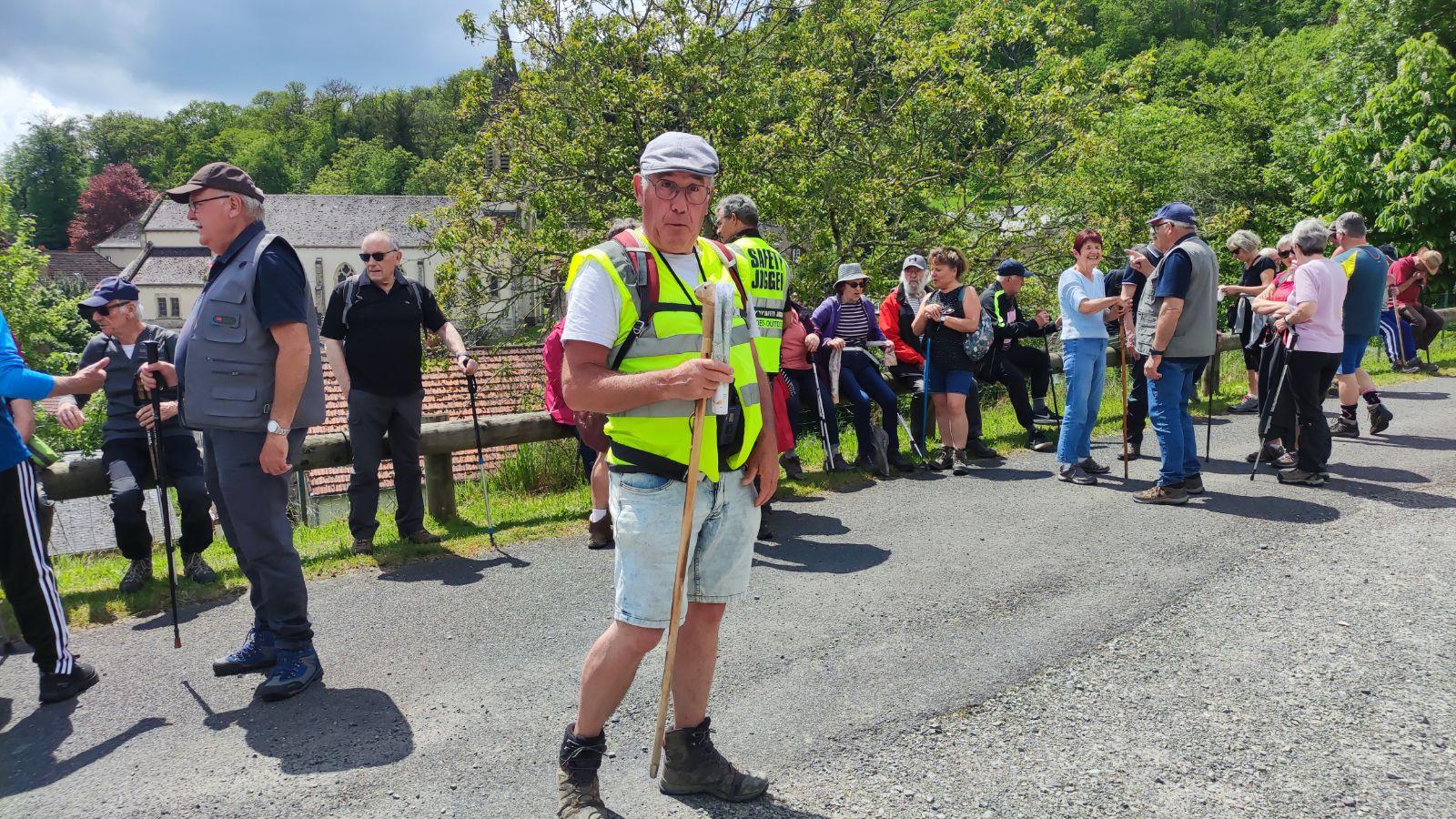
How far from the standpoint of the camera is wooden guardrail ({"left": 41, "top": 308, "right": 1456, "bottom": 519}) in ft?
19.8

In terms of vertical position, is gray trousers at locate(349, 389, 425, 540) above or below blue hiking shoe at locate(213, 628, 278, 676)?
above

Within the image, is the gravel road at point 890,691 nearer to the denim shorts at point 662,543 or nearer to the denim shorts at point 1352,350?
the denim shorts at point 662,543

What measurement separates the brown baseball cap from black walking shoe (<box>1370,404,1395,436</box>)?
33.5ft

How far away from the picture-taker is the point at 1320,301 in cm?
753

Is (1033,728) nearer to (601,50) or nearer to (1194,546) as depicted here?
(1194,546)

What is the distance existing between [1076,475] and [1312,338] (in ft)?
6.91

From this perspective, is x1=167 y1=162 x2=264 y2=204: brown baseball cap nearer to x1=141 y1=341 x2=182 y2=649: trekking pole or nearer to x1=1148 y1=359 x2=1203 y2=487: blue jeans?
x1=141 y1=341 x2=182 y2=649: trekking pole

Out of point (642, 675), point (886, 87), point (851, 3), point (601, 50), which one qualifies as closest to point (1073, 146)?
point (886, 87)

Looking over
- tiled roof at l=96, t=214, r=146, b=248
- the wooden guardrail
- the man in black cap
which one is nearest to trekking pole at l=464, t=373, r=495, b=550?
the wooden guardrail

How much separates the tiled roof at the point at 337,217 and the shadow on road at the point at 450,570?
84.3 meters

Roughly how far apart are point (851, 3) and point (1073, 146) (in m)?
4.73

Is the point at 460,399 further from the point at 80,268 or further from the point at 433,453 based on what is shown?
the point at 80,268

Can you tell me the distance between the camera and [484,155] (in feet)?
51.7

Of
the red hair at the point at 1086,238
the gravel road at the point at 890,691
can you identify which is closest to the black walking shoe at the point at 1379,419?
the gravel road at the point at 890,691
